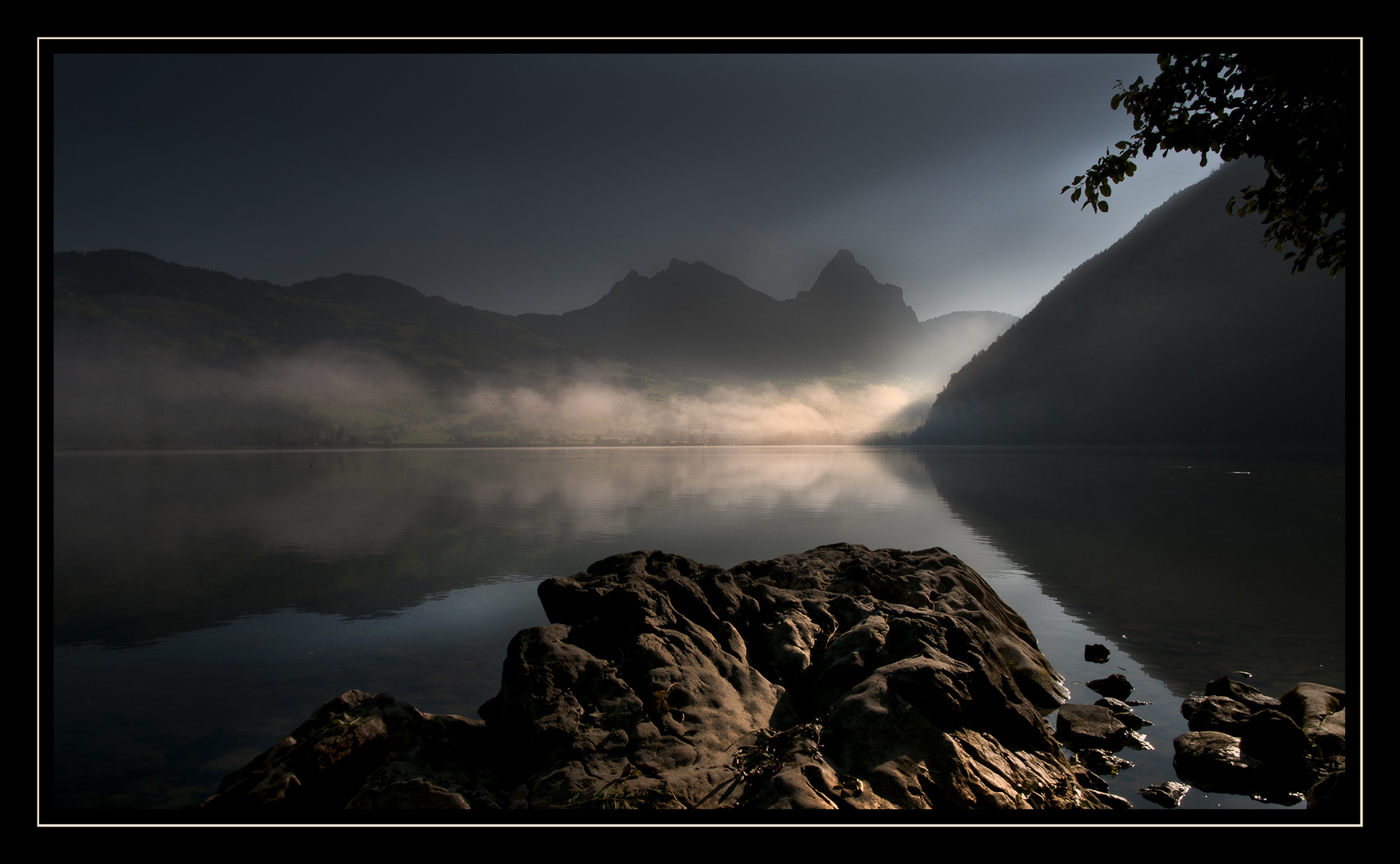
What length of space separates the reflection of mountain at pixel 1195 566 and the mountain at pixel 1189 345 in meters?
94.8

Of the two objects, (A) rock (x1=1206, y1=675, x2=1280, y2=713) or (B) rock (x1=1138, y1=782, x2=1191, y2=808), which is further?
(A) rock (x1=1206, y1=675, x2=1280, y2=713)

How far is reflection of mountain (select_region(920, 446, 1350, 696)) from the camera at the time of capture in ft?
43.1

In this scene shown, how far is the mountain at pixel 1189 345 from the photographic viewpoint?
12550 cm

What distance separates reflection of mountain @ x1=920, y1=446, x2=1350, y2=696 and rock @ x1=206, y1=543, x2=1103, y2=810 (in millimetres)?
6962

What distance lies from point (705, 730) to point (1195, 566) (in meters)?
25.4

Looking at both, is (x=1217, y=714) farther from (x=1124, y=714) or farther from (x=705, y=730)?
(x=705, y=730)

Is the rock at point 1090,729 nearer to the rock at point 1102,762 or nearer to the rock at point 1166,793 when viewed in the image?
the rock at point 1102,762

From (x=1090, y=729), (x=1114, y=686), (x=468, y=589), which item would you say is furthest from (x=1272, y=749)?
(x=468, y=589)

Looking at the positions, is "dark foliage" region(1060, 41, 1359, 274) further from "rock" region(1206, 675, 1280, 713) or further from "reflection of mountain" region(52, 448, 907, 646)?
"reflection of mountain" region(52, 448, 907, 646)

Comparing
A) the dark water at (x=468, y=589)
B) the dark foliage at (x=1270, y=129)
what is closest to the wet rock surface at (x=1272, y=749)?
the dark water at (x=468, y=589)

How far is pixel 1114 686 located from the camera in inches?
427

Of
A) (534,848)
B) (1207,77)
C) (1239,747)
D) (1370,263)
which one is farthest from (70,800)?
(1207,77)

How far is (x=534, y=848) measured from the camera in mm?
3324

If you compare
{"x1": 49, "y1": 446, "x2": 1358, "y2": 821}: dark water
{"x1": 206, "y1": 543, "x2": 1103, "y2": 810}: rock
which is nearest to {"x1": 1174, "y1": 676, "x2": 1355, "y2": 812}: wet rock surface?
{"x1": 49, "y1": 446, "x2": 1358, "y2": 821}: dark water
